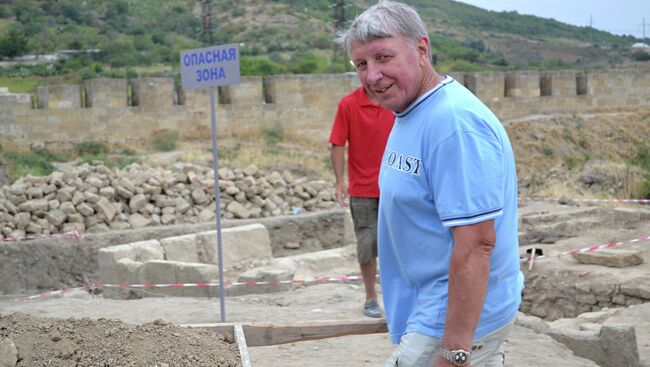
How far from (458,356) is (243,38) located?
50.0 meters

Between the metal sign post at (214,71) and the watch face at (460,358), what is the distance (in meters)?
4.76

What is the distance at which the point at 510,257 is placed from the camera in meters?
2.99

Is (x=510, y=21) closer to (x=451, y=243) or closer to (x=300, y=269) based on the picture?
(x=300, y=269)

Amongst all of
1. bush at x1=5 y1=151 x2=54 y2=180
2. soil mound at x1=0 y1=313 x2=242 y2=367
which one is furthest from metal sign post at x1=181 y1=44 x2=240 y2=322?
bush at x1=5 y1=151 x2=54 y2=180

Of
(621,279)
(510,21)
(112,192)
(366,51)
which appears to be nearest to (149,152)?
(112,192)

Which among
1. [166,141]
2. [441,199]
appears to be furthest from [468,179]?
[166,141]

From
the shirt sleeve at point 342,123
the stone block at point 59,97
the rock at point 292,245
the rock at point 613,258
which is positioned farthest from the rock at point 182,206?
the stone block at point 59,97

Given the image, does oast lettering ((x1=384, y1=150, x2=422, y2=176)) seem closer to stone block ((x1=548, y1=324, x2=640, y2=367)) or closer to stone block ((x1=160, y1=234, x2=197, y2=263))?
stone block ((x1=548, y1=324, x2=640, y2=367))

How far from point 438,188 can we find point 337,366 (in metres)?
2.95

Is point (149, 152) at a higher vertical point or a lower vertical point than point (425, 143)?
lower

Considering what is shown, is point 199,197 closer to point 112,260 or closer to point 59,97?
point 112,260

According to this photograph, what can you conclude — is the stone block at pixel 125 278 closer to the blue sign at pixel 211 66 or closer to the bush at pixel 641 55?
the blue sign at pixel 211 66

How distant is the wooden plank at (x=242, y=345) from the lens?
4703mm

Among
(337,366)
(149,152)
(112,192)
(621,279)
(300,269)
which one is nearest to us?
(337,366)
